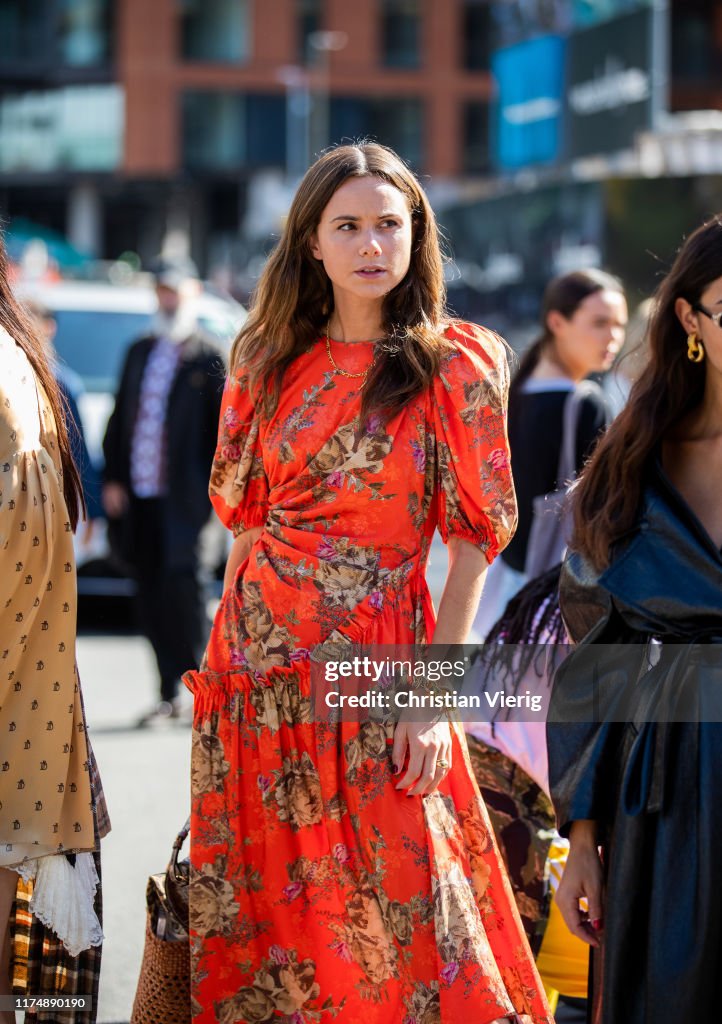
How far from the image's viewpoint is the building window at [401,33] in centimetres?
5512

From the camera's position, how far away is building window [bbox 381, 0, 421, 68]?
55125 mm

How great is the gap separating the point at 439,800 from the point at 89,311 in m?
8.06

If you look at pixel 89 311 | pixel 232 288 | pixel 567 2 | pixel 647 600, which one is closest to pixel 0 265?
pixel 647 600

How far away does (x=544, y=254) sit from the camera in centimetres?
1658

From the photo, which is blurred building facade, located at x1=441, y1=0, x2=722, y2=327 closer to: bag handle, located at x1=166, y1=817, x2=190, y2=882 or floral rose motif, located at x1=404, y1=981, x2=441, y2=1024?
bag handle, located at x1=166, y1=817, x2=190, y2=882

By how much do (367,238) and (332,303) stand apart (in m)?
0.24

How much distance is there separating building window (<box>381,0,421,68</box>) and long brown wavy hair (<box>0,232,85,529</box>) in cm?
5411

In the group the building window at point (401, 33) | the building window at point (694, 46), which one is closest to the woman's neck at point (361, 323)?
the building window at point (694, 46)

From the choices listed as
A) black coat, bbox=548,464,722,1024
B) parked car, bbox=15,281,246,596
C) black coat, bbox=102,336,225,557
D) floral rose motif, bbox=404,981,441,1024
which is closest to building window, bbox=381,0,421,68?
parked car, bbox=15,281,246,596

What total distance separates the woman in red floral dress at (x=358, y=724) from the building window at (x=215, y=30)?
53.2 m

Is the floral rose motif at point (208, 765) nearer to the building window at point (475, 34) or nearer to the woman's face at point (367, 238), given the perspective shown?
the woman's face at point (367, 238)

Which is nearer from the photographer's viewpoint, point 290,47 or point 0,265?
point 0,265

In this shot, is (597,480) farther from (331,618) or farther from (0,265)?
(0,265)

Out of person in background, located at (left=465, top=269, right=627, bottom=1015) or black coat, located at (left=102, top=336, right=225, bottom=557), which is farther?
black coat, located at (left=102, top=336, right=225, bottom=557)
